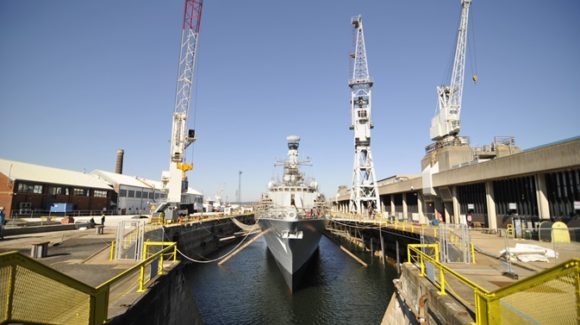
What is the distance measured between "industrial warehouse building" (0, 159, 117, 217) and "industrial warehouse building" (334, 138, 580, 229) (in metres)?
55.4

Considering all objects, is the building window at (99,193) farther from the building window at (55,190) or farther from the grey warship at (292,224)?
the grey warship at (292,224)

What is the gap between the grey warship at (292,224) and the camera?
21406mm

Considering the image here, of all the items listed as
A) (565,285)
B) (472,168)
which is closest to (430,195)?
(472,168)

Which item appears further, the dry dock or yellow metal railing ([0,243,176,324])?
the dry dock

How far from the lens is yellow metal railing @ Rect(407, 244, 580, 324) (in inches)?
159

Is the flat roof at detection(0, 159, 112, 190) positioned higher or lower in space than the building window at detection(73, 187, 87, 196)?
higher

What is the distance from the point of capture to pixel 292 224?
20.7 metres

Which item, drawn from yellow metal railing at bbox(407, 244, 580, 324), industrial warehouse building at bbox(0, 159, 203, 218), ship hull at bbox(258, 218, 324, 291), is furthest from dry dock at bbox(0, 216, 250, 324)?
industrial warehouse building at bbox(0, 159, 203, 218)

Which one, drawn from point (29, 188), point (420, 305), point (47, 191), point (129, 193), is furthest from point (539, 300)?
point (129, 193)

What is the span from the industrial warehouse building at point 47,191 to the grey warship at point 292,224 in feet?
116

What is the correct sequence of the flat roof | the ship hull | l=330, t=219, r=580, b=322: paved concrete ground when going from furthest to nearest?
1. the flat roof
2. the ship hull
3. l=330, t=219, r=580, b=322: paved concrete ground

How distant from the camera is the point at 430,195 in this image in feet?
114

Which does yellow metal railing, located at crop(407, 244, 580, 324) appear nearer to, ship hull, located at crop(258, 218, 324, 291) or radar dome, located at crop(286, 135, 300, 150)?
ship hull, located at crop(258, 218, 324, 291)

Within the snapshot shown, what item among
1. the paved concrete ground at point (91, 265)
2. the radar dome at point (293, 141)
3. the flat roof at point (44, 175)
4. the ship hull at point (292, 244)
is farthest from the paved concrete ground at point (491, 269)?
the flat roof at point (44, 175)
